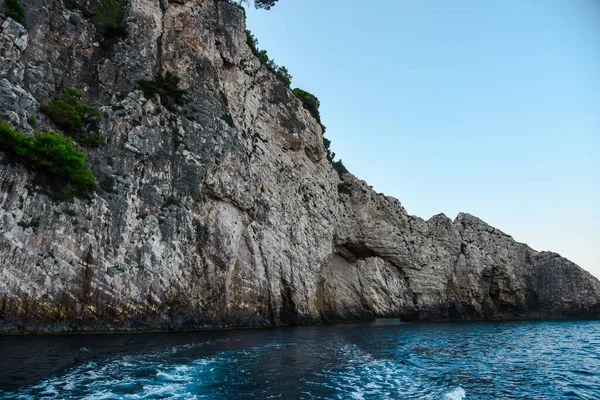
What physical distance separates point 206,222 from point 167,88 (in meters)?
11.9

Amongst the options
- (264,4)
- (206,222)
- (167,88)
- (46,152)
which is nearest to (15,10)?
(167,88)

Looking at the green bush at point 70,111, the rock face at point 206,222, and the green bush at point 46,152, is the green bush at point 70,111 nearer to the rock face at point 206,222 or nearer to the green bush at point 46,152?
Answer: the rock face at point 206,222

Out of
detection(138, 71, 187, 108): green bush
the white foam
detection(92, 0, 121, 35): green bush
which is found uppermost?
detection(92, 0, 121, 35): green bush

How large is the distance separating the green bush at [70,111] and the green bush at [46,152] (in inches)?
144

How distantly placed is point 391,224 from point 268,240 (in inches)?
835

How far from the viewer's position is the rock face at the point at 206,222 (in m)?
20.3

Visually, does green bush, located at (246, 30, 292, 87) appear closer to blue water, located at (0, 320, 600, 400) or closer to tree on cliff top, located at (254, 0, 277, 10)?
tree on cliff top, located at (254, 0, 277, 10)

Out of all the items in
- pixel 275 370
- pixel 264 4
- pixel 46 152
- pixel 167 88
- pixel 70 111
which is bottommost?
pixel 275 370

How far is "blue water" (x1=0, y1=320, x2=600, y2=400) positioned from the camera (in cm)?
1012

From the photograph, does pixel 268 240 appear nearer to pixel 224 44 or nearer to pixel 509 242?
pixel 224 44

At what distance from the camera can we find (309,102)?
51156 millimetres

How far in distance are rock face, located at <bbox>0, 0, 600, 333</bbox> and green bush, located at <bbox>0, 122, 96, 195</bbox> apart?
0.83m

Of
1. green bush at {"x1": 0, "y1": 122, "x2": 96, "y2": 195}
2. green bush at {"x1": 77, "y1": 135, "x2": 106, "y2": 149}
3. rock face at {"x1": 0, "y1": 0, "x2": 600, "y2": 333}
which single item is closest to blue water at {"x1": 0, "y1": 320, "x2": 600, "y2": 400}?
rock face at {"x1": 0, "y1": 0, "x2": 600, "y2": 333}

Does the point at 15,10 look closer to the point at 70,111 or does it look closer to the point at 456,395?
the point at 70,111
